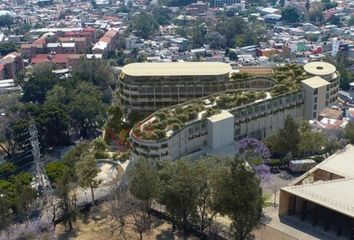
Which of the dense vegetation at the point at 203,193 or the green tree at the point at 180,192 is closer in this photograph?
the dense vegetation at the point at 203,193

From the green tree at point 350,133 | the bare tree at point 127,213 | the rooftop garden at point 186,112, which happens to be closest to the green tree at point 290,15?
the rooftop garden at point 186,112

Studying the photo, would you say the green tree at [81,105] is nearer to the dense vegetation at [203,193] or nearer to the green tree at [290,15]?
the dense vegetation at [203,193]

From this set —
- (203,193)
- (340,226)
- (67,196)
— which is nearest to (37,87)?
(67,196)

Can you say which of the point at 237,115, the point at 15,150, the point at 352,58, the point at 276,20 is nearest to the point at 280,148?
the point at 237,115

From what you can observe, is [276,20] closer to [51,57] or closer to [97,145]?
[51,57]

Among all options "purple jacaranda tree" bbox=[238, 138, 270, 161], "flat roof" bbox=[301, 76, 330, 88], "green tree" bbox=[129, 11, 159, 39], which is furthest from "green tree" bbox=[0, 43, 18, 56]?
"purple jacaranda tree" bbox=[238, 138, 270, 161]

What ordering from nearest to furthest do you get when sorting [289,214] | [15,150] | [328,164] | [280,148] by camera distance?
[289,214], [328,164], [280,148], [15,150]
